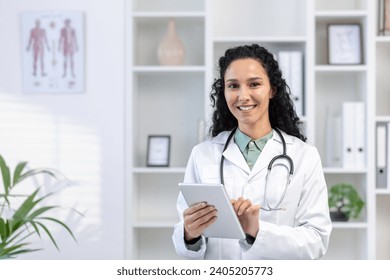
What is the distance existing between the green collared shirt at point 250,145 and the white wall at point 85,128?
1.57m

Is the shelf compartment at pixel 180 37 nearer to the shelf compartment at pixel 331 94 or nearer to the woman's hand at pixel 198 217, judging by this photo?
the shelf compartment at pixel 331 94

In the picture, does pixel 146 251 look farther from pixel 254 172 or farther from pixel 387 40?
→ pixel 254 172

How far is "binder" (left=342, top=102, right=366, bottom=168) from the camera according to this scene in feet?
9.92

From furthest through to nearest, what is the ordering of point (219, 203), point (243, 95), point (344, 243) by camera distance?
point (344, 243), point (243, 95), point (219, 203)

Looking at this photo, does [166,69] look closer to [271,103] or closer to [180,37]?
[180,37]

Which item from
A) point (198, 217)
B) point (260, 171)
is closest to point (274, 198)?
point (260, 171)

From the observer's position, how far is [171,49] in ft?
10.2

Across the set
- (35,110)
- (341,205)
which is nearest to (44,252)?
(35,110)

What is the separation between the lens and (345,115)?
119 inches

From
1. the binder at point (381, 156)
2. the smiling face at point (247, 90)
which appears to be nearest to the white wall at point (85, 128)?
the binder at point (381, 156)

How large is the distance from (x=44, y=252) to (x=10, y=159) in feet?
1.57

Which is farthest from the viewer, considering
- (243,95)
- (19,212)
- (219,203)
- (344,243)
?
(344,243)

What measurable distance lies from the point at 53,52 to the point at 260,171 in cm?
186

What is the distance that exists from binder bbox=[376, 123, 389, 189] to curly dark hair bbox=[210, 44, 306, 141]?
1.50 meters
